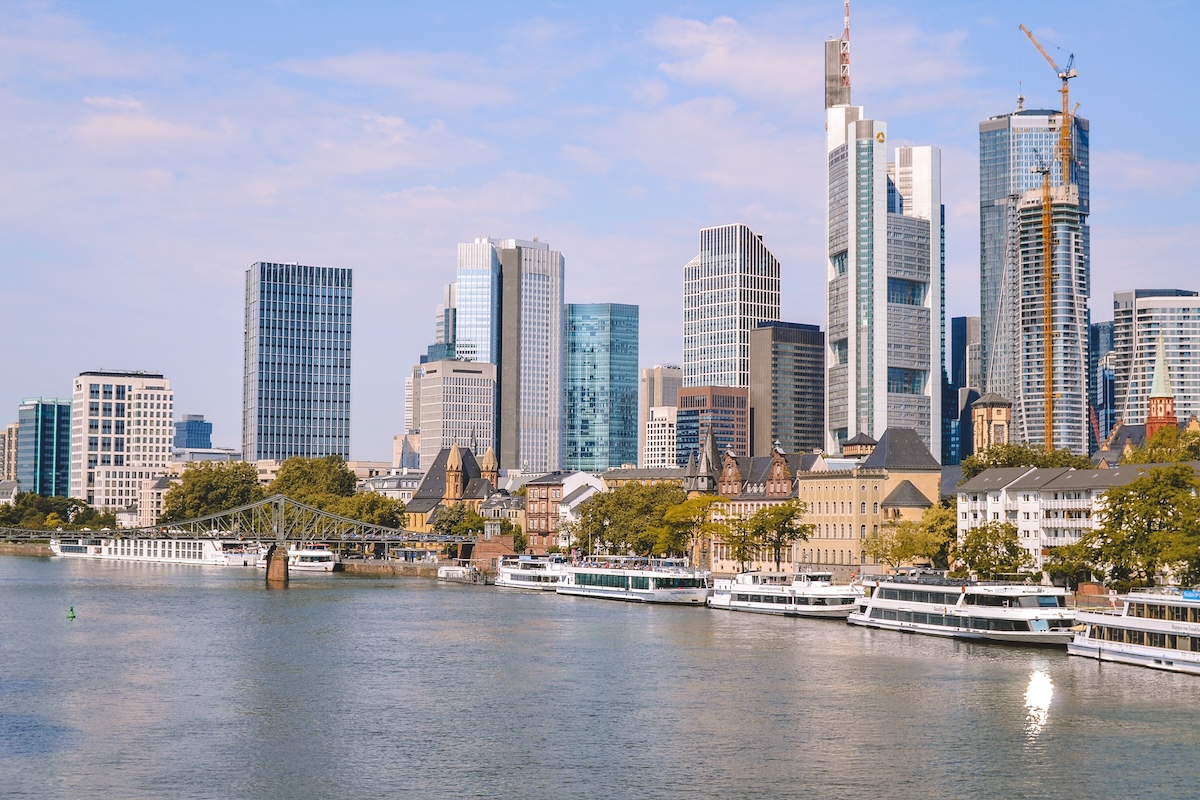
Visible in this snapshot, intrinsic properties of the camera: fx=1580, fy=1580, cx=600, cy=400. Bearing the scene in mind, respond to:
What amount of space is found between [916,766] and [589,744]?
14565mm

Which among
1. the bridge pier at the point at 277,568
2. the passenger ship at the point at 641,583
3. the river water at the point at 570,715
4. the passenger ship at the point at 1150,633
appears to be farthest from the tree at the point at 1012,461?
the passenger ship at the point at 1150,633

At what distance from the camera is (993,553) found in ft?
472

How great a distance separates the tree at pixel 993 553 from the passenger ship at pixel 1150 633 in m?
35.3

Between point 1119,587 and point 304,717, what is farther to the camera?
point 1119,587

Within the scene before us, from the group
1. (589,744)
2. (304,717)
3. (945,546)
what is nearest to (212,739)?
(304,717)

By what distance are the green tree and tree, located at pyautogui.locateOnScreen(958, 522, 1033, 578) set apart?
16.1m

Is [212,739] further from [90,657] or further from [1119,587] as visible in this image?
[1119,587]

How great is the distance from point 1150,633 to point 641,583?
76.0m

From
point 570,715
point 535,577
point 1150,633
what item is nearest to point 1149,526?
point 1150,633

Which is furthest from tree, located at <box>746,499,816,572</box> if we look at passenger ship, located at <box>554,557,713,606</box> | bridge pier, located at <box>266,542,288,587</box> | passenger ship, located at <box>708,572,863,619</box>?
bridge pier, located at <box>266,542,288,587</box>

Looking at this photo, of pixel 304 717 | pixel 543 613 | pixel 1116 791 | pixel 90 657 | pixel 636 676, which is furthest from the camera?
pixel 543 613

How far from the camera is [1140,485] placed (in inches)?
4614

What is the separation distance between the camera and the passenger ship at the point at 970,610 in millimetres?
109125

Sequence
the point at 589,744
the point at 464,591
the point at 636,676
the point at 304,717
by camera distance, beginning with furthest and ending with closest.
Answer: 1. the point at 464,591
2. the point at 636,676
3. the point at 304,717
4. the point at 589,744
